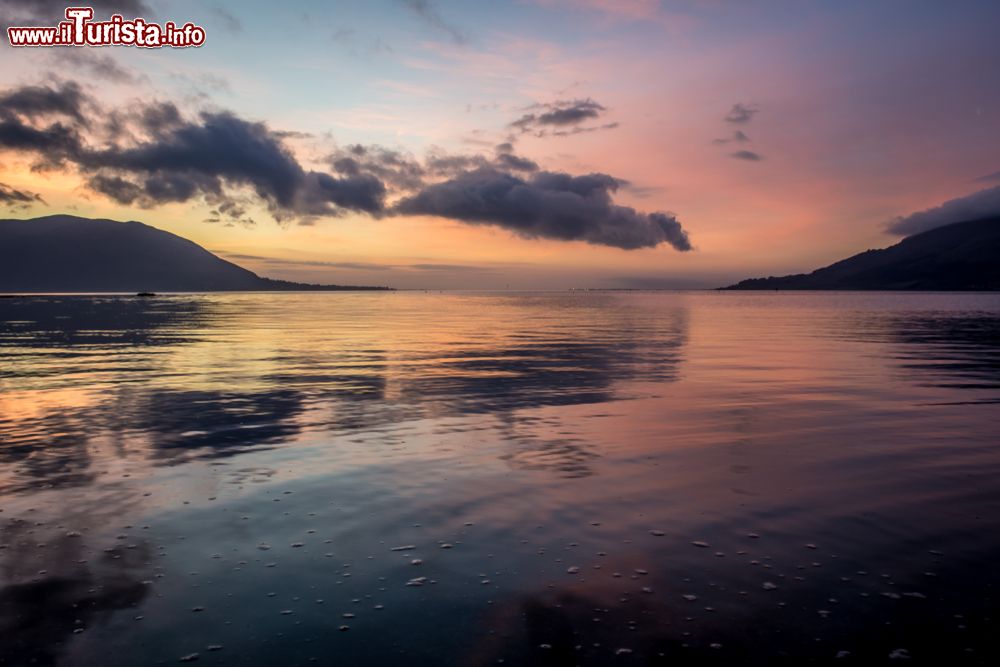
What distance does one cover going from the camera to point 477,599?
8.59 metres

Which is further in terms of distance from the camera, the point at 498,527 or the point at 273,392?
the point at 273,392

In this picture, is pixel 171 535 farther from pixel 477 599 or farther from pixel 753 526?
pixel 753 526

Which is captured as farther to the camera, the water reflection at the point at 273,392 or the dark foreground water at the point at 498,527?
the water reflection at the point at 273,392

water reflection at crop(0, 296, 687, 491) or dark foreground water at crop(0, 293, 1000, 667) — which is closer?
dark foreground water at crop(0, 293, 1000, 667)

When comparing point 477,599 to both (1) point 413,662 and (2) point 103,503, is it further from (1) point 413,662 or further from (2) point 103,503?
(2) point 103,503

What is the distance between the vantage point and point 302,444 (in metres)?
17.5

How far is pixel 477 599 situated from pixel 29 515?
28.0 feet

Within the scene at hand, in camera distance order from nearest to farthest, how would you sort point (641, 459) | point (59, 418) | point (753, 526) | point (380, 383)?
point (753, 526) < point (641, 459) < point (59, 418) < point (380, 383)

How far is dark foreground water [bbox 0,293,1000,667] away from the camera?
771 centimetres

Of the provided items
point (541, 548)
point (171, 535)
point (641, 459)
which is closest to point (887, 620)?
point (541, 548)

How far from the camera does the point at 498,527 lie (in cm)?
1123

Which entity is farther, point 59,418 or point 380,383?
point 380,383

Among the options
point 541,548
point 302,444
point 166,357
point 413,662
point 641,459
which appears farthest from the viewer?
point 166,357

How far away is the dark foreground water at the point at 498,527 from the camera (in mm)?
7707
